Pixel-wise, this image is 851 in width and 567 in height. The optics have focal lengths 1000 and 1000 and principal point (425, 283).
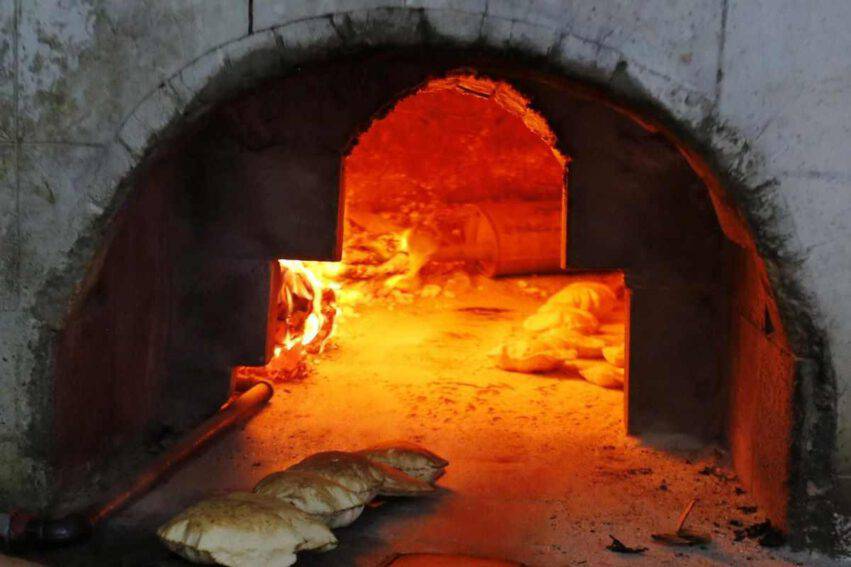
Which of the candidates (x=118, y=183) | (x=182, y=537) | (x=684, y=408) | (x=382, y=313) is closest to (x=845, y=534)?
(x=684, y=408)

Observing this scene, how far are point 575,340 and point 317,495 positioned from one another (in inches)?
153

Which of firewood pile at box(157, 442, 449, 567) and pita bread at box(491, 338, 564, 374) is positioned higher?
pita bread at box(491, 338, 564, 374)

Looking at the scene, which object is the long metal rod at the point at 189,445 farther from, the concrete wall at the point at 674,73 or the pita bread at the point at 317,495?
the concrete wall at the point at 674,73

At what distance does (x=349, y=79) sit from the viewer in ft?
18.0

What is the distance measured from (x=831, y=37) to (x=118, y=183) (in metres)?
2.69

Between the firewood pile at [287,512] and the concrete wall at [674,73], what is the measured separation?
1.26 m

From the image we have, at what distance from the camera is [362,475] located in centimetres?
423

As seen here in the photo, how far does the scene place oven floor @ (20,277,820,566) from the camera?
392cm

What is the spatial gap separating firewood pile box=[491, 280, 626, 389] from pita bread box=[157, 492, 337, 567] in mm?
3546

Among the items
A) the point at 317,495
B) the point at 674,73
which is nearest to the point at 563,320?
the point at 317,495

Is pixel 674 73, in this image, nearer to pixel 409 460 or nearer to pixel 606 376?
pixel 409 460

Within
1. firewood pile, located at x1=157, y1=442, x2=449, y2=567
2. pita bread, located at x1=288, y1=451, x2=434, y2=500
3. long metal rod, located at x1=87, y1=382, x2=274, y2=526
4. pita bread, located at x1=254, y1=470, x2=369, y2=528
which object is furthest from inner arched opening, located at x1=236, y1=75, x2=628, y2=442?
pita bread, located at x1=254, y1=470, x2=369, y2=528

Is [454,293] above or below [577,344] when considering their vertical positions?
above

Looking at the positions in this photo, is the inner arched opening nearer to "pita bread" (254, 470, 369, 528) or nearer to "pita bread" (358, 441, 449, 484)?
"pita bread" (358, 441, 449, 484)
